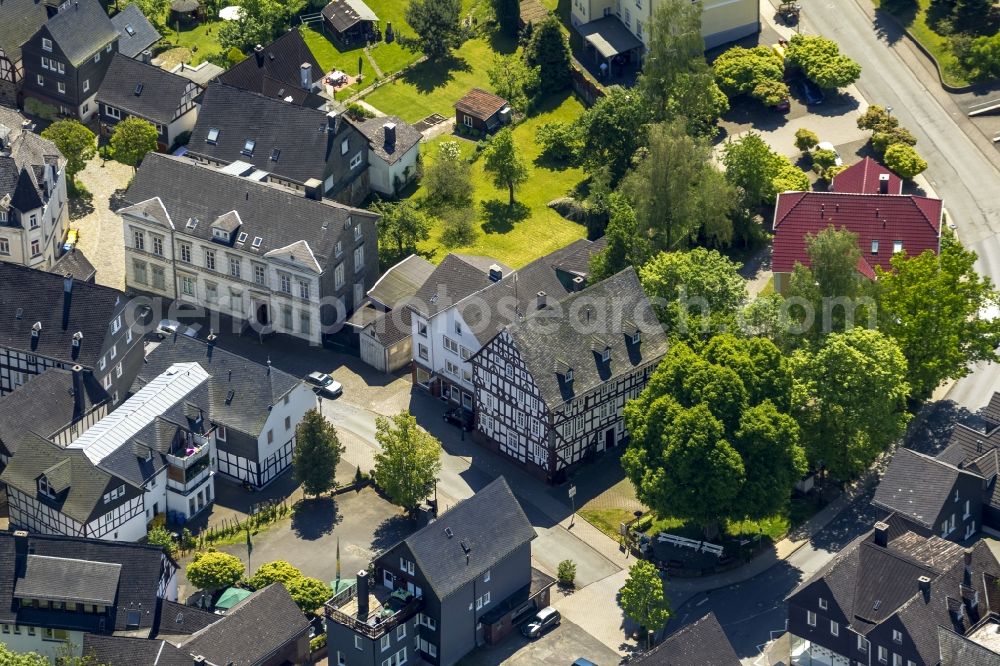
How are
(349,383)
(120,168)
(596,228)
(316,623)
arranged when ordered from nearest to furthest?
1. (316,623)
2. (349,383)
3. (596,228)
4. (120,168)

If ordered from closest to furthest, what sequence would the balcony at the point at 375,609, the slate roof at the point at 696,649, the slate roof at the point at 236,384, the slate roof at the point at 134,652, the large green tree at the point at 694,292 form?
the slate roof at the point at 696,649, the slate roof at the point at 134,652, the balcony at the point at 375,609, the slate roof at the point at 236,384, the large green tree at the point at 694,292

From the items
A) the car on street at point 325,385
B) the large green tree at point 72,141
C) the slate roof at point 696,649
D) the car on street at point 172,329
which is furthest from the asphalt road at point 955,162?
the large green tree at point 72,141

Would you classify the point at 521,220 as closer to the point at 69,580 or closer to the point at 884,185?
the point at 884,185

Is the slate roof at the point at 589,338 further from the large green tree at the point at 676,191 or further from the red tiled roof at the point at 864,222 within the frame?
the red tiled roof at the point at 864,222

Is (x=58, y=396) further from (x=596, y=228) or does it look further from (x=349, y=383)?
(x=596, y=228)

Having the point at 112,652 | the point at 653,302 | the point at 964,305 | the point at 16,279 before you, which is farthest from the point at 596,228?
the point at 112,652

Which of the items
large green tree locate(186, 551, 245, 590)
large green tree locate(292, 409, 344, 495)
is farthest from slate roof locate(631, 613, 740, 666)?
large green tree locate(292, 409, 344, 495)

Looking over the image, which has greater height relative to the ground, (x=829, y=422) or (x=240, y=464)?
(x=829, y=422)
